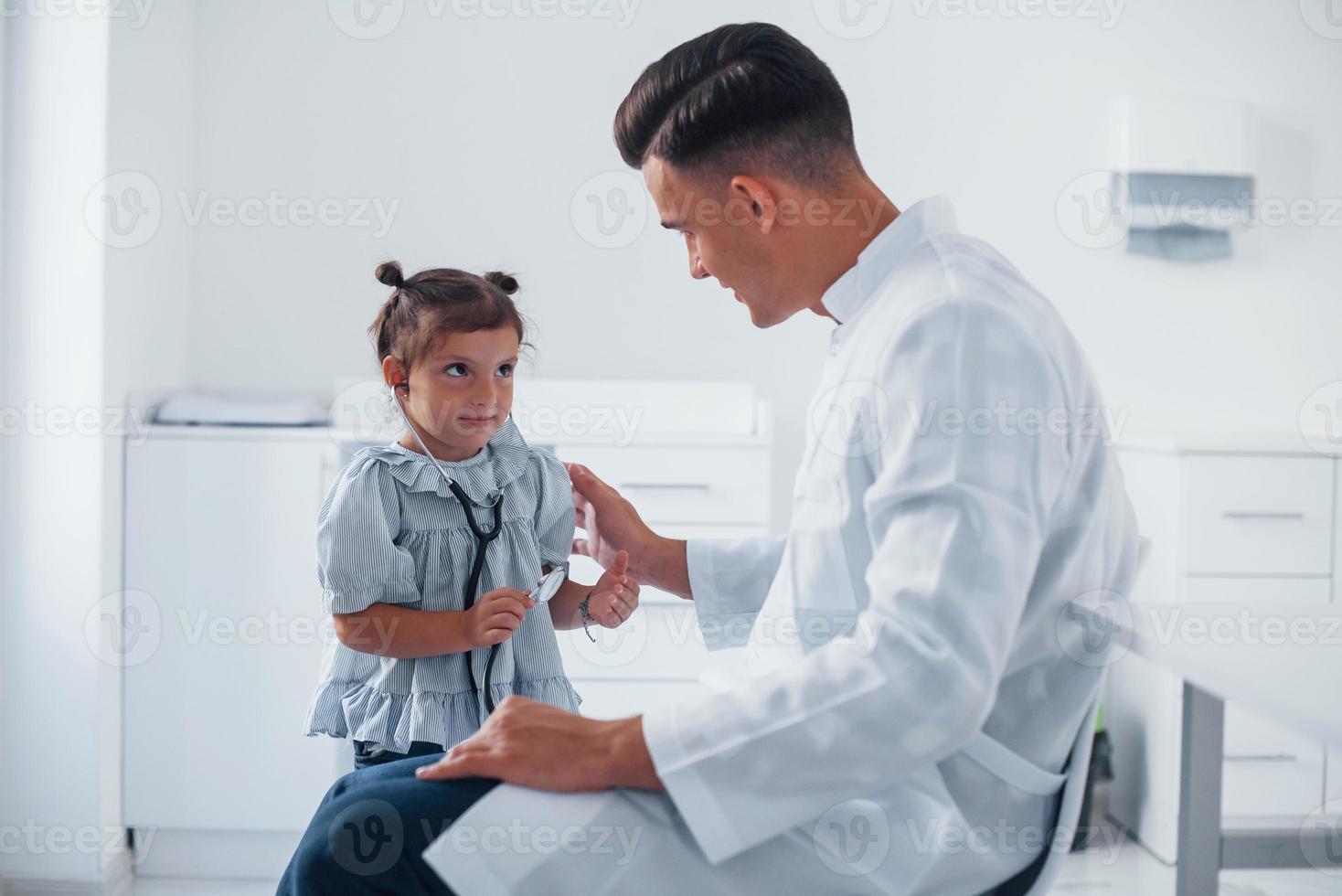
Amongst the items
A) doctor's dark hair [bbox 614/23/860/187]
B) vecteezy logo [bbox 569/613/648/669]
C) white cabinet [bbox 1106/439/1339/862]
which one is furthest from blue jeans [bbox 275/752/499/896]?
white cabinet [bbox 1106/439/1339/862]

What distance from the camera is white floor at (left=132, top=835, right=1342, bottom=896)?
2365 mm

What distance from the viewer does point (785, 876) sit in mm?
866

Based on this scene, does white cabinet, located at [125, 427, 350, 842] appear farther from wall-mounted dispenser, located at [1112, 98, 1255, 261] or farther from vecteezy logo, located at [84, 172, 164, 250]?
wall-mounted dispenser, located at [1112, 98, 1255, 261]

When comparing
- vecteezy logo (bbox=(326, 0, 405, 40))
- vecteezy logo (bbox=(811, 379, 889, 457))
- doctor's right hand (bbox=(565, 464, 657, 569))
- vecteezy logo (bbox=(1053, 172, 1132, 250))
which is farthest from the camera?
vecteezy logo (bbox=(1053, 172, 1132, 250))

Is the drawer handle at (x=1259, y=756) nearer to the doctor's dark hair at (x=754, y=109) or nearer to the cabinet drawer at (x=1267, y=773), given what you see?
the cabinet drawer at (x=1267, y=773)

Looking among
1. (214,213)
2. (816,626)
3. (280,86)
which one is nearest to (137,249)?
(214,213)

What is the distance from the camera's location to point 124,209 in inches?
92.2

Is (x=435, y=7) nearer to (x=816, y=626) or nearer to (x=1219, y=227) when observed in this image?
(x=1219, y=227)

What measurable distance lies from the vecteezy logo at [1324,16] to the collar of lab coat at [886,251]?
259 cm

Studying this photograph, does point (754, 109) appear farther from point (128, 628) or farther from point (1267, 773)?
point (1267, 773)

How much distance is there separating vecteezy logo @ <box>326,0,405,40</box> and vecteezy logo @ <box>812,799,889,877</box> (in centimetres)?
258

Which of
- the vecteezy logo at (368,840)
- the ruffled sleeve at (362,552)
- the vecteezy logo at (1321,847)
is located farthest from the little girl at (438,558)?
the vecteezy logo at (1321,847)

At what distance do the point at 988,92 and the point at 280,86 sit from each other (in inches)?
73.0

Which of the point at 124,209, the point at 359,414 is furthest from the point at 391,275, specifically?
the point at 124,209
